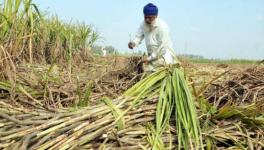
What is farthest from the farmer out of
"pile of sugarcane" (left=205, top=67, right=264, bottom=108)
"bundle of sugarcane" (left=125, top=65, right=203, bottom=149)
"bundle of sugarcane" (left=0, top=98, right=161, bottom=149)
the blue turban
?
"bundle of sugarcane" (left=0, top=98, right=161, bottom=149)

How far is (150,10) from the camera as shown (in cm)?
538

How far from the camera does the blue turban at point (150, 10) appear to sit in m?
5.35

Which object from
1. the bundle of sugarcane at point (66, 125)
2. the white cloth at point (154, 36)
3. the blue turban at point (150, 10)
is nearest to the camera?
the bundle of sugarcane at point (66, 125)

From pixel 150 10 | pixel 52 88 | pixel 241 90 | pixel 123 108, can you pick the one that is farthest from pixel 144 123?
pixel 150 10

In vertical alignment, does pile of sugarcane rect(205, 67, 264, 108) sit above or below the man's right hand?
below

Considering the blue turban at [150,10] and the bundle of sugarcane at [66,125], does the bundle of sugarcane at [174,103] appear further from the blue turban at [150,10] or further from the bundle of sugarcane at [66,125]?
the blue turban at [150,10]

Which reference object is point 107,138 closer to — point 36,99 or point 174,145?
point 174,145

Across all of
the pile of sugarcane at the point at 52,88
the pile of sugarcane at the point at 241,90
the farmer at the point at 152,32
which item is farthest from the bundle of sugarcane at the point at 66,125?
the farmer at the point at 152,32

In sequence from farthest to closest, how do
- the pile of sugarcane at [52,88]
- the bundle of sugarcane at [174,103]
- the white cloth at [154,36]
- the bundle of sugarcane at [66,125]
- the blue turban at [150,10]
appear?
the white cloth at [154,36], the blue turban at [150,10], the pile of sugarcane at [52,88], the bundle of sugarcane at [174,103], the bundle of sugarcane at [66,125]

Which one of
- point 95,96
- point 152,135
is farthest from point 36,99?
point 152,135

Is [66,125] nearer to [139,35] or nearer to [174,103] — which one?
[174,103]

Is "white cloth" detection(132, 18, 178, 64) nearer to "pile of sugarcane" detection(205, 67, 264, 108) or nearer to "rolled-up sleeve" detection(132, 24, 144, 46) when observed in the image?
"rolled-up sleeve" detection(132, 24, 144, 46)

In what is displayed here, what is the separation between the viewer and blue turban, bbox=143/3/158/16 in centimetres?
535

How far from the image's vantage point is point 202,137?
8.80 feet
